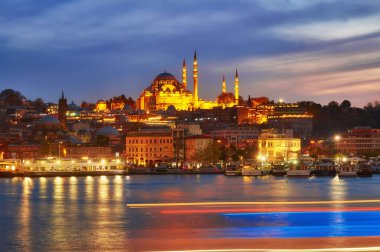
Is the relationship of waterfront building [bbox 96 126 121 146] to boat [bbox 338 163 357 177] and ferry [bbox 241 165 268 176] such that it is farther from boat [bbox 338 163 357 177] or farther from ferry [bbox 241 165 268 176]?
boat [bbox 338 163 357 177]

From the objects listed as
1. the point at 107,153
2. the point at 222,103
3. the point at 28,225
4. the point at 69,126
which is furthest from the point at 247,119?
the point at 28,225

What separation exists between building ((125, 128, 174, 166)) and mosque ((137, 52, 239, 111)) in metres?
47.4

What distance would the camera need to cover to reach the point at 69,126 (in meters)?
111

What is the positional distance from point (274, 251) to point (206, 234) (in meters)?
3.23

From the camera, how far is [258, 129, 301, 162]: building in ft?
257

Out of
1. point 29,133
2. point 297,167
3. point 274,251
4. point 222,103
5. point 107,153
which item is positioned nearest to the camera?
point 274,251

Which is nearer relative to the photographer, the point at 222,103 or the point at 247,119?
the point at 247,119

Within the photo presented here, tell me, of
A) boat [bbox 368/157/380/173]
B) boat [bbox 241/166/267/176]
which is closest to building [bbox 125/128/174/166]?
boat [bbox 241/166/267/176]

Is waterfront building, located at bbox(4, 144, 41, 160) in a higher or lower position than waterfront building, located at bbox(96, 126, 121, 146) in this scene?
lower

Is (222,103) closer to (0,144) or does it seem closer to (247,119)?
(247,119)

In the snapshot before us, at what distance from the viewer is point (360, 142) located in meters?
87.0

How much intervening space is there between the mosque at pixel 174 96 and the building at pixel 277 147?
1594 inches

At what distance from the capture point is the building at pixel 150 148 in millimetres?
73000

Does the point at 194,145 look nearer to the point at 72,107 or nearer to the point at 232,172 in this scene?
the point at 232,172
